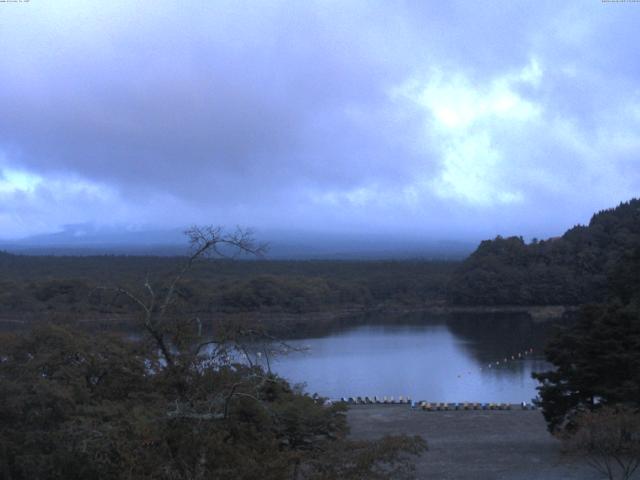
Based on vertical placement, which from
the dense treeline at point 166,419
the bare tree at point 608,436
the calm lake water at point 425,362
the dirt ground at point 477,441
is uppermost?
the dense treeline at point 166,419

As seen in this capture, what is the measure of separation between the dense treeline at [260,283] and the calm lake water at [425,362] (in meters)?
5.69

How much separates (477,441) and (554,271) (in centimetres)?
3357

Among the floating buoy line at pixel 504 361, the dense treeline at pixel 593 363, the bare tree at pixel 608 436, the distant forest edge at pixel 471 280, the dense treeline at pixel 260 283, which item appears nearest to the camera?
the bare tree at pixel 608 436

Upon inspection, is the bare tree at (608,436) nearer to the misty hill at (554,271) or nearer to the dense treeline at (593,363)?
the dense treeline at (593,363)

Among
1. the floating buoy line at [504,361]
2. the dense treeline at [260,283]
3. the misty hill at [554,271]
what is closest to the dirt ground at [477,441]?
the floating buoy line at [504,361]

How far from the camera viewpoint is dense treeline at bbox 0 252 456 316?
33.5 meters

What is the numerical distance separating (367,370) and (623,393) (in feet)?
46.4

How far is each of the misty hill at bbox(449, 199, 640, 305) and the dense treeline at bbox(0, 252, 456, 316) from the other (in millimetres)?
2880

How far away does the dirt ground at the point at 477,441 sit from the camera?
426 inches

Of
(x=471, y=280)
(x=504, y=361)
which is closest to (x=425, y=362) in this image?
(x=504, y=361)

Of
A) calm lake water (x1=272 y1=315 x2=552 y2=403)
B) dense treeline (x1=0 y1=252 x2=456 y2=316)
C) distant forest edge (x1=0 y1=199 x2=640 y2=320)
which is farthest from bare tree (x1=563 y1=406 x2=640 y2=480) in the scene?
distant forest edge (x1=0 y1=199 x2=640 y2=320)

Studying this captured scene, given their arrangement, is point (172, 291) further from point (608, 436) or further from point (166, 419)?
point (608, 436)

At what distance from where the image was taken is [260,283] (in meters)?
41.9

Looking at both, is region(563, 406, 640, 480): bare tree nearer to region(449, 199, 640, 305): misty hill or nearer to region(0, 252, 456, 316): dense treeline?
region(0, 252, 456, 316): dense treeline
